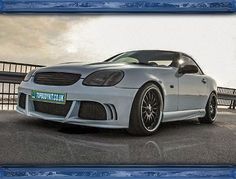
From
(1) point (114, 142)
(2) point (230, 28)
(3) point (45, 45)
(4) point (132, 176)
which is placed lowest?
(4) point (132, 176)

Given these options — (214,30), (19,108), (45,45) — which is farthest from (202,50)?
(19,108)

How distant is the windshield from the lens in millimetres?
1301

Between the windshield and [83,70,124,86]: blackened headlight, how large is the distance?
0.22 ft

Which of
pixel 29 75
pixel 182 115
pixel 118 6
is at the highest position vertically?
pixel 118 6

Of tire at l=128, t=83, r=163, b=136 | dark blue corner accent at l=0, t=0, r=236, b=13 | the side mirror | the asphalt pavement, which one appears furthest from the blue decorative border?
dark blue corner accent at l=0, t=0, r=236, b=13

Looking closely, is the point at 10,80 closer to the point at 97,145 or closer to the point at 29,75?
the point at 29,75

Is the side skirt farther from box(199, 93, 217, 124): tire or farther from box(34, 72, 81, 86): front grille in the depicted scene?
box(34, 72, 81, 86): front grille

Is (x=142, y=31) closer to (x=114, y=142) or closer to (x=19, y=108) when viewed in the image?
(x=114, y=142)

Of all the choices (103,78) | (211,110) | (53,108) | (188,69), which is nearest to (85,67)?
(103,78)

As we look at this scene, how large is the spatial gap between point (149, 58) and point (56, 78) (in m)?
0.34

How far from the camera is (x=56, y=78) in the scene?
1.23 m

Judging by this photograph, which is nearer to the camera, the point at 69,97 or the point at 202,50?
the point at 69,97

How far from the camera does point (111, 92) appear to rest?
1238 millimetres

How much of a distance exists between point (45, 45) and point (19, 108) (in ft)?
0.81
